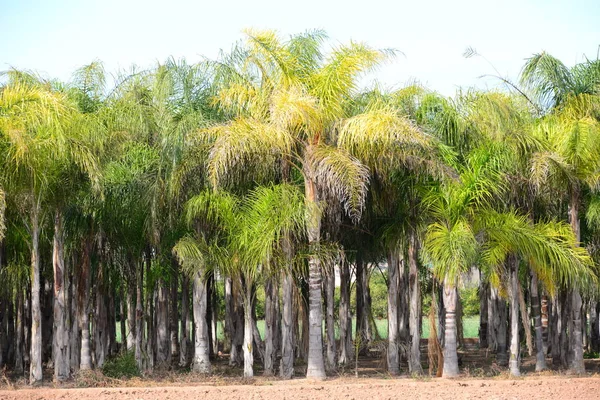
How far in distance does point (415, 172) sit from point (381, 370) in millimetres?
6209

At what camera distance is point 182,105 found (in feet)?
78.4

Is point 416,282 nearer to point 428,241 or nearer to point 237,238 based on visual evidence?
point 428,241

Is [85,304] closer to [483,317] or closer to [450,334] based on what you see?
[450,334]

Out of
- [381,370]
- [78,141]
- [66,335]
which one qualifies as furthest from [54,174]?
[381,370]

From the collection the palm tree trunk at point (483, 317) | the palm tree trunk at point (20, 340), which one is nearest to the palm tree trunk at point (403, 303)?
the palm tree trunk at point (20, 340)

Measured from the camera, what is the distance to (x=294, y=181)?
22375 millimetres

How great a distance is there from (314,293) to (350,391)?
3.23m

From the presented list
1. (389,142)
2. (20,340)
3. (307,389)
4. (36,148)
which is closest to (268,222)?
(389,142)

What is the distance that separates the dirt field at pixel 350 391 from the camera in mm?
18359

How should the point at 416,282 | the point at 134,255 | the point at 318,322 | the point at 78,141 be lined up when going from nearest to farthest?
1. the point at 78,141
2. the point at 318,322
3. the point at 416,282
4. the point at 134,255

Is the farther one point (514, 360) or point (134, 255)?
point (134, 255)

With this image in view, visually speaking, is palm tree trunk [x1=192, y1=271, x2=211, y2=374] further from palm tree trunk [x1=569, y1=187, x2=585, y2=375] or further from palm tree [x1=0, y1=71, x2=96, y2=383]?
palm tree trunk [x1=569, y1=187, x2=585, y2=375]

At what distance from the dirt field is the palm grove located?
199 cm

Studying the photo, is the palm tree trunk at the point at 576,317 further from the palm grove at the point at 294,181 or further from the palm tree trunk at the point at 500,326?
the palm tree trunk at the point at 500,326
